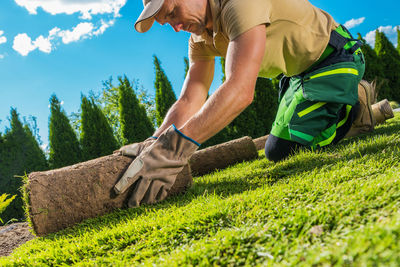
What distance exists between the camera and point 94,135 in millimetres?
11016

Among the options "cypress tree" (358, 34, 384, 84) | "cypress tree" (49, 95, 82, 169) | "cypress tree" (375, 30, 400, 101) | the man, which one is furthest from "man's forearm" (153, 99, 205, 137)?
"cypress tree" (375, 30, 400, 101)

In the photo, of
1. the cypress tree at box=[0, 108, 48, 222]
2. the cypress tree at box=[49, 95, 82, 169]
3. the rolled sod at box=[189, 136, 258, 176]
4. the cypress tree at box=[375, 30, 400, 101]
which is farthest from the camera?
the cypress tree at box=[375, 30, 400, 101]

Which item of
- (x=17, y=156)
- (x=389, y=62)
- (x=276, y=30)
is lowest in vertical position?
(x=276, y=30)

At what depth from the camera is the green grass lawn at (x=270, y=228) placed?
1.08m

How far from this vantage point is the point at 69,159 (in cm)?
1060

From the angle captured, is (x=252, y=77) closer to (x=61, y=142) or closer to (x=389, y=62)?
(x=61, y=142)

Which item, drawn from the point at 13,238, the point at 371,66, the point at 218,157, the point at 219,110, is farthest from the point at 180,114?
the point at 371,66

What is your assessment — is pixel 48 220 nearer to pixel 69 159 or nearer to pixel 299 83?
pixel 299 83

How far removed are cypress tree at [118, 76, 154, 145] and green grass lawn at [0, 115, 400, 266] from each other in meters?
8.96

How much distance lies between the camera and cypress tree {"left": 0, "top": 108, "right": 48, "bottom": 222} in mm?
9289

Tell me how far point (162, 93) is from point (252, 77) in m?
10.1

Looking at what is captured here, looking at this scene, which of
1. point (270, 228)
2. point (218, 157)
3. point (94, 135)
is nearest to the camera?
point (270, 228)

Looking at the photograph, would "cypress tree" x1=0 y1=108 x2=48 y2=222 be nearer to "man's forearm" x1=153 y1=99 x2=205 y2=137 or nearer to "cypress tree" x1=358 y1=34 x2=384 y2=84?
"man's forearm" x1=153 y1=99 x2=205 y2=137

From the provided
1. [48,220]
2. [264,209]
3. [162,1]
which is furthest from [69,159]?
[264,209]
